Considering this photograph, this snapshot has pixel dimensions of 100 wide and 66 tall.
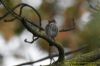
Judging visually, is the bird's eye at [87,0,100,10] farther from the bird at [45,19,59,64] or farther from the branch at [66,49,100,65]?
the bird at [45,19,59,64]

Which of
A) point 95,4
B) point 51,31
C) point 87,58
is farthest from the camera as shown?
point 95,4

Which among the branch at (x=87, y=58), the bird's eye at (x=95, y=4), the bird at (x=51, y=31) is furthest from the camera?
the bird's eye at (x=95, y=4)

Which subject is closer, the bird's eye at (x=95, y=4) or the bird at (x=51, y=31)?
the bird at (x=51, y=31)

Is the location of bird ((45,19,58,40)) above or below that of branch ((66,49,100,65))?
above

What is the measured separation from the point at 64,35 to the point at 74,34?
13 cm

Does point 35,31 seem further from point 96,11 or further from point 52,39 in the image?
point 96,11

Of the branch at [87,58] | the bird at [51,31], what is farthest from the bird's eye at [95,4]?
the bird at [51,31]

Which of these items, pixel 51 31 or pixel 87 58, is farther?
pixel 87 58

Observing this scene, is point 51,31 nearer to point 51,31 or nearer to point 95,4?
point 51,31

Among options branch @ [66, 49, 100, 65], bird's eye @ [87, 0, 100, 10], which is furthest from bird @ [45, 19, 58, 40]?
bird's eye @ [87, 0, 100, 10]

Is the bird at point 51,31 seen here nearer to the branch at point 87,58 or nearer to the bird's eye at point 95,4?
the branch at point 87,58

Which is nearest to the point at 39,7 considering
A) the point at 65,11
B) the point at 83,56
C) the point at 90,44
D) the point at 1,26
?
the point at 65,11

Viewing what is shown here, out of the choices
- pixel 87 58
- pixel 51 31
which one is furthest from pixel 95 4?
pixel 51 31

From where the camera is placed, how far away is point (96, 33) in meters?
2.22
